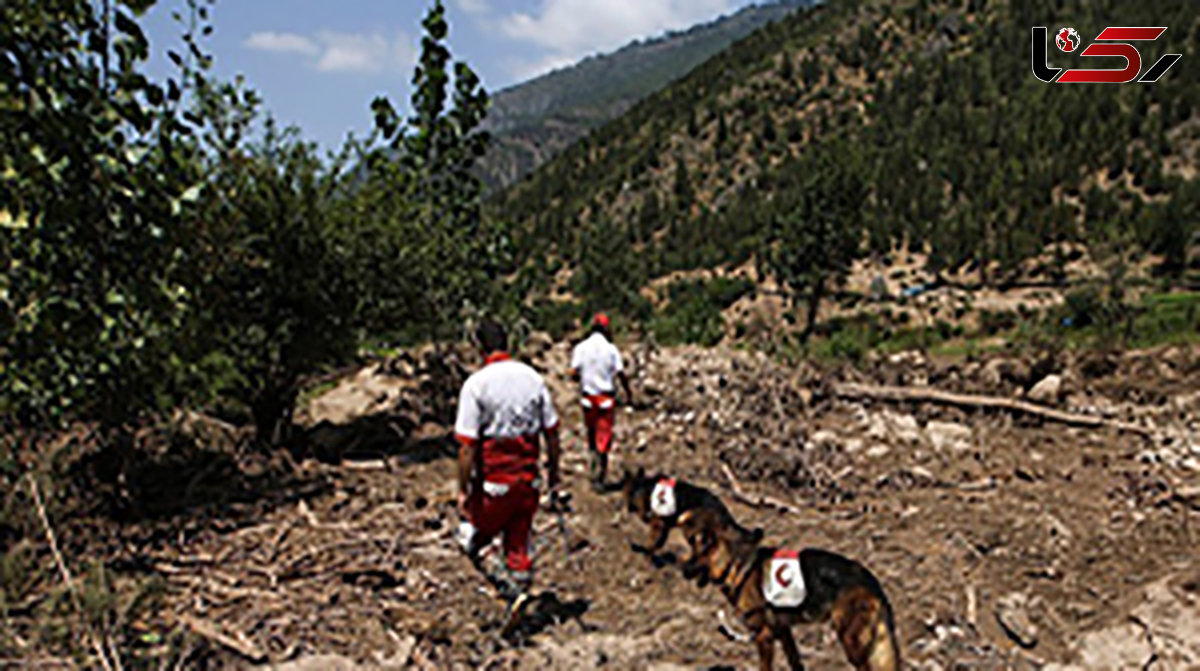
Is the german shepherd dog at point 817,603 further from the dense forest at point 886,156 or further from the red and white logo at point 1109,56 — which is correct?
the red and white logo at point 1109,56

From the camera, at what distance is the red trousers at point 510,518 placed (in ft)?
15.5

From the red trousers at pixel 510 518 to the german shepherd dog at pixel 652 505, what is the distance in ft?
3.54

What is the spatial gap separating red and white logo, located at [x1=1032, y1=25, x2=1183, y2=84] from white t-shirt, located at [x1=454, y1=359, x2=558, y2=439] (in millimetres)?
55034

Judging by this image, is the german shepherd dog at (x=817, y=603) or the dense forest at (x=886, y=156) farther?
the dense forest at (x=886, y=156)

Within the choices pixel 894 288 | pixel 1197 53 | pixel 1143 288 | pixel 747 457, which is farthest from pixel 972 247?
pixel 747 457

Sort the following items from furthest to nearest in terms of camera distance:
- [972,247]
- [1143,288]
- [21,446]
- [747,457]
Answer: [972,247] → [1143,288] → [747,457] → [21,446]

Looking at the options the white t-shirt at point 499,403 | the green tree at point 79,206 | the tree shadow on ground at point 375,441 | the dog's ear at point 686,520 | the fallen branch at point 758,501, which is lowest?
the fallen branch at point 758,501

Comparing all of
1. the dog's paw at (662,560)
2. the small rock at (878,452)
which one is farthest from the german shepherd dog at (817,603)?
the small rock at (878,452)

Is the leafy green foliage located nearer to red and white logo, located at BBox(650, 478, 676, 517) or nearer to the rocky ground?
the rocky ground

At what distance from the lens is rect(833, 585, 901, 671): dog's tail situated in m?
3.58

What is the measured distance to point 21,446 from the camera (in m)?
7.16

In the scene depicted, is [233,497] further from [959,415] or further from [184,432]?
[959,415]

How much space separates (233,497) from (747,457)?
5.73 metres

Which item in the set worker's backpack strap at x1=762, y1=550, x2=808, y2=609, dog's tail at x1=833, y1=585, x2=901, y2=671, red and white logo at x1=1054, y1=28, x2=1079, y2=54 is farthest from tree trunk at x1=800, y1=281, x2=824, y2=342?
dog's tail at x1=833, y1=585, x2=901, y2=671
